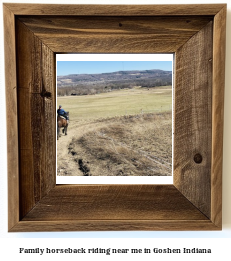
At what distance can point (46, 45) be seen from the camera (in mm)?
565

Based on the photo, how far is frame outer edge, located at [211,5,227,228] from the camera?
0.55 meters

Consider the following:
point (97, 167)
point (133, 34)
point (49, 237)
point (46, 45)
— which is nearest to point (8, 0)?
point (46, 45)

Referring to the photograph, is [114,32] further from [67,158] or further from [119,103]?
[67,158]

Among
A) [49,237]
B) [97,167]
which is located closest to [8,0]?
[97,167]

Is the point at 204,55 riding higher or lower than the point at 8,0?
lower

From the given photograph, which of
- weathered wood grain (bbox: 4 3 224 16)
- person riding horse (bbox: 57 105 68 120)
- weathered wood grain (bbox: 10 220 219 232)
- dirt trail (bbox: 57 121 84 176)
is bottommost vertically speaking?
weathered wood grain (bbox: 10 220 219 232)

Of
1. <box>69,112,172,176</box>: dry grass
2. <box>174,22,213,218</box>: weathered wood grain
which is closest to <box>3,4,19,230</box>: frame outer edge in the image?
<box>69,112,172,176</box>: dry grass

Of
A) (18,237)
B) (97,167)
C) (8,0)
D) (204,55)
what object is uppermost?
(8,0)

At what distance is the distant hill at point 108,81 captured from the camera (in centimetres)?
58

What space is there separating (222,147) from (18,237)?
44 cm

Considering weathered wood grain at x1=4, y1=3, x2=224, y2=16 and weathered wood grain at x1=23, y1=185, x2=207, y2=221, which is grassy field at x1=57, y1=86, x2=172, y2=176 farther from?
weathered wood grain at x1=4, y1=3, x2=224, y2=16

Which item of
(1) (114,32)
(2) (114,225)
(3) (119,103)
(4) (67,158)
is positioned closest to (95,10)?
(1) (114,32)

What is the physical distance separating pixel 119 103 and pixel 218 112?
0.61 feet

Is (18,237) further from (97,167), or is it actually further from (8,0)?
(8,0)
